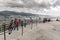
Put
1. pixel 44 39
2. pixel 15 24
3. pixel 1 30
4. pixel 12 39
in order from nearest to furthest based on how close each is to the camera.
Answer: pixel 44 39, pixel 12 39, pixel 15 24, pixel 1 30

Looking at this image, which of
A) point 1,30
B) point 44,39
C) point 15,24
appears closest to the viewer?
point 44,39

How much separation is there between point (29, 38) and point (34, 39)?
92 centimetres

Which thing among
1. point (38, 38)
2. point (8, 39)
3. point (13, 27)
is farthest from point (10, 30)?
point (38, 38)

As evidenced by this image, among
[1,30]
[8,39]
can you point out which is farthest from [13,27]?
[8,39]

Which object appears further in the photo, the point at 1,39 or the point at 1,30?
the point at 1,30

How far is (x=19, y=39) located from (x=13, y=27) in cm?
477

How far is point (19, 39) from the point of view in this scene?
17.0m

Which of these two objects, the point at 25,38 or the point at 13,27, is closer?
the point at 25,38

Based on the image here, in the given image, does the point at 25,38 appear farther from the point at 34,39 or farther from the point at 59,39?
the point at 59,39

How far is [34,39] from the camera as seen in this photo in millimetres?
16688

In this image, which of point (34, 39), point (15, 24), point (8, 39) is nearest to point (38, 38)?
point (34, 39)

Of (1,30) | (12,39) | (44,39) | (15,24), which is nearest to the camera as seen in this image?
(44,39)

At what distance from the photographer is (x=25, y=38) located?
691 inches

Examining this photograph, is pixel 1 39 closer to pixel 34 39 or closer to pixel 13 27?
pixel 34 39
